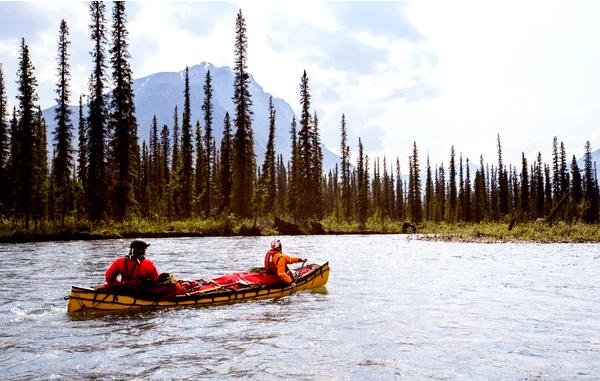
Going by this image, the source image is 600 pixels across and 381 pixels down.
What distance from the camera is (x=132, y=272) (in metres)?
13.2

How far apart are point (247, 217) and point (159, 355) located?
43012mm

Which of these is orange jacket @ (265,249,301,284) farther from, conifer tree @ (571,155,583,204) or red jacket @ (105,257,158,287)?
conifer tree @ (571,155,583,204)

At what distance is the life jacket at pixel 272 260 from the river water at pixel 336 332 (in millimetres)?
1083

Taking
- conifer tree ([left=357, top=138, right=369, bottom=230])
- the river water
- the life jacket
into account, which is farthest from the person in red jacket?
conifer tree ([left=357, top=138, right=369, bottom=230])

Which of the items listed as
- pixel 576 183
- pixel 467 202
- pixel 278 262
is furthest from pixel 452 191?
pixel 278 262

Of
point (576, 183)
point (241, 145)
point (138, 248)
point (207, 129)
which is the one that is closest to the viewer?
point (138, 248)

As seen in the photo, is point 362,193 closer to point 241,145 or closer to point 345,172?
point 345,172

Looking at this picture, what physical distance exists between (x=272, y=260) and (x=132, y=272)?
14.4ft

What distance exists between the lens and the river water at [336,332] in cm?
841

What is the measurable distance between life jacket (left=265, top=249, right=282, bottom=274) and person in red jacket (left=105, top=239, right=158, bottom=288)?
3.82 metres

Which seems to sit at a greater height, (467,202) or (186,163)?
(186,163)

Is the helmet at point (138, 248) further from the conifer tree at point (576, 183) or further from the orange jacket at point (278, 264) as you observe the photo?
the conifer tree at point (576, 183)

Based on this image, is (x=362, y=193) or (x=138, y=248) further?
(x=362, y=193)

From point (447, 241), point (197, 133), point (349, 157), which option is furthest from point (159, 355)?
point (349, 157)
